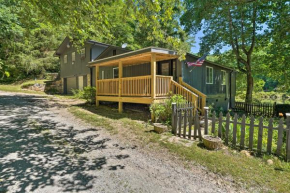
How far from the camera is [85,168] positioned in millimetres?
3607

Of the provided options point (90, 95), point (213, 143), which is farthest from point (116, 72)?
point (213, 143)

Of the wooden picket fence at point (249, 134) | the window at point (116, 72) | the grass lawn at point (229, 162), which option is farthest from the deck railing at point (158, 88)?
the window at point (116, 72)

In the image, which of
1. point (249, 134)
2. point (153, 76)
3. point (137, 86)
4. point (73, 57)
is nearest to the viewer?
point (249, 134)

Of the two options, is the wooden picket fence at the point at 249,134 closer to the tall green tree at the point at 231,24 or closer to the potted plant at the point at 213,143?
the potted plant at the point at 213,143

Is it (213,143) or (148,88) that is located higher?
(148,88)

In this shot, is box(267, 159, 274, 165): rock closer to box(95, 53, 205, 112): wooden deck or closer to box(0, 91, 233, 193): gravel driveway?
box(0, 91, 233, 193): gravel driveway

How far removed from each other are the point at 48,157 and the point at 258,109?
49.2 feet

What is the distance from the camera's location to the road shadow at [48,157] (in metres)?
3.09

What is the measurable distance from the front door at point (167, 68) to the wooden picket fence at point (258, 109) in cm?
815

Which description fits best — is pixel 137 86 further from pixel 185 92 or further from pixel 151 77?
pixel 185 92

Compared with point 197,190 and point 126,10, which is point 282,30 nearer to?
point 126,10

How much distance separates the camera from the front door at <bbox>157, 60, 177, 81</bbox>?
33.5 feet

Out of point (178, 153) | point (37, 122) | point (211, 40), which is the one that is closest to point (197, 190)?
point (178, 153)

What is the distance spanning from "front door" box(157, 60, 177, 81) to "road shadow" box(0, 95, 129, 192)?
5877 mm
